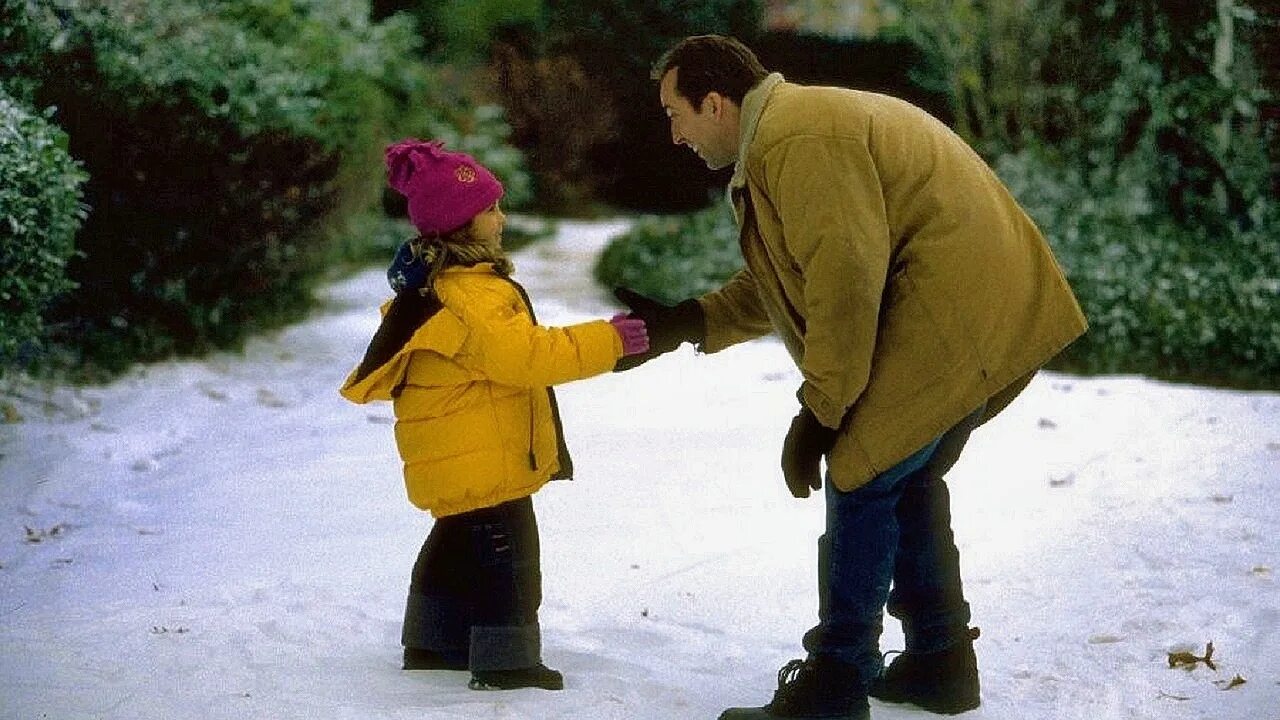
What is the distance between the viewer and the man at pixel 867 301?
299cm

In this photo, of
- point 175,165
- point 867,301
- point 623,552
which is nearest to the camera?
point 867,301

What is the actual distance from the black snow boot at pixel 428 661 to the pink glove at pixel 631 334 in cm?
97

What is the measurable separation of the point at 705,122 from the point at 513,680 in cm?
148

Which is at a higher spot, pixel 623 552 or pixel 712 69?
pixel 712 69

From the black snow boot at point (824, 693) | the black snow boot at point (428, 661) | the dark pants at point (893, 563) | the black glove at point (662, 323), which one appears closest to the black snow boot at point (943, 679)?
the dark pants at point (893, 563)

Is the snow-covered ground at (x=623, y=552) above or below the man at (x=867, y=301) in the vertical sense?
below

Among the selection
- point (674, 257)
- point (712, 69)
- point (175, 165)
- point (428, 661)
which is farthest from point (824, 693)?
point (674, 257)

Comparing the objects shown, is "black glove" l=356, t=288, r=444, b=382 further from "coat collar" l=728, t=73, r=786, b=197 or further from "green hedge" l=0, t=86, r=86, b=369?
"green hedge" l=0, t=86, r=86, b=369

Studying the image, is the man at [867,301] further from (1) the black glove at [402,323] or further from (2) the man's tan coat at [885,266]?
(1) the black glove at [402,323]

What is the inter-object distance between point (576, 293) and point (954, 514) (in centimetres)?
585

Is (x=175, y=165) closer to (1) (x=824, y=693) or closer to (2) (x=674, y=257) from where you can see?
(2) (x=674, y=257)

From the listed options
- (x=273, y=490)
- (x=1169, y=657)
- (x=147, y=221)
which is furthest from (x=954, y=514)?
(x=147, y=221)

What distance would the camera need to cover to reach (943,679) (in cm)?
346

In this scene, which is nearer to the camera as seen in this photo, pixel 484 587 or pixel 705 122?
pixel 705 122
